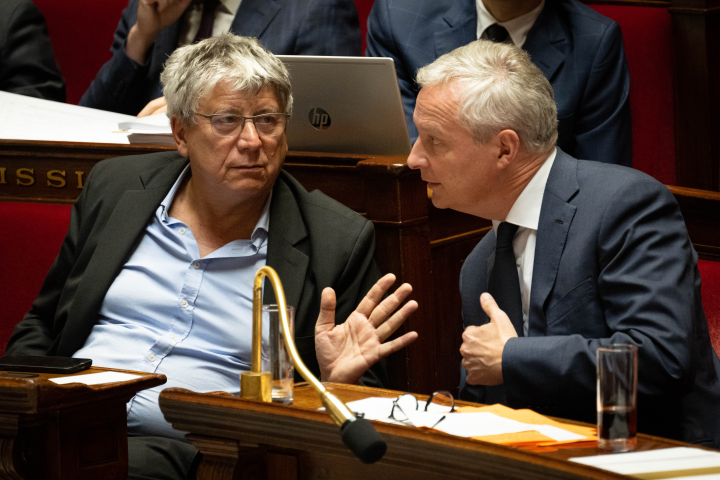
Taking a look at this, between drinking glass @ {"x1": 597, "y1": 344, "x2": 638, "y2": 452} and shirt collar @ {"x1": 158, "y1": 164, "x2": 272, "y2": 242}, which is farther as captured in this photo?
shirt collar @ {"x1": 158, "y1": 164, "x2": 272, "y2": 242}

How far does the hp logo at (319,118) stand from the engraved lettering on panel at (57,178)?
0.74 meters

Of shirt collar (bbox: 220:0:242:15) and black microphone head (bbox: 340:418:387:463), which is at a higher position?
shirt collar (bbox: 220:0:242:15)

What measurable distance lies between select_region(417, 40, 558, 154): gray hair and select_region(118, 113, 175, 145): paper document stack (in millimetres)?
980

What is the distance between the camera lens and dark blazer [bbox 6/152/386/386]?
1.97m

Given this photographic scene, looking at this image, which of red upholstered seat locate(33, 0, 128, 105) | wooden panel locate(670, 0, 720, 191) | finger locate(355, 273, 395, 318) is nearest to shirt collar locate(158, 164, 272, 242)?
finger locate(355, 273, 395, 318)

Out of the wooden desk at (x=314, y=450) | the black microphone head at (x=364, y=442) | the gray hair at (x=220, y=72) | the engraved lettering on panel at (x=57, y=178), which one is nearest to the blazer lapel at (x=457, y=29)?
the gray hair at (x=220, y=72)

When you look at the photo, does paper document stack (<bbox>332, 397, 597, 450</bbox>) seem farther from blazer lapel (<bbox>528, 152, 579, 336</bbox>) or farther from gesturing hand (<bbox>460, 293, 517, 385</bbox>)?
blazer lapel (<bbox>528, 152, 579, 336</bbox>)

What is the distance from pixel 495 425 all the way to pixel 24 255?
165 cm

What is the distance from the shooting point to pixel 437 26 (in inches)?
106

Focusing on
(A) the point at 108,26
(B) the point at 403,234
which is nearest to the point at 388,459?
(B) the point at 403,234

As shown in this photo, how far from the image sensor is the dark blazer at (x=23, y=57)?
131 inches

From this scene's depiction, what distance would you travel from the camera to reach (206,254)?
206 cm

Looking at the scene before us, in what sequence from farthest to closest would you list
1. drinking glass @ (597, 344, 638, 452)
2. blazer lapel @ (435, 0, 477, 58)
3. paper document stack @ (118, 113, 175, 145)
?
blazer lapel @ (435, 0, 477, 58), paper document stack @ (118, 113, 175, 145), drinking glass @ (597, 344, 638, 452)

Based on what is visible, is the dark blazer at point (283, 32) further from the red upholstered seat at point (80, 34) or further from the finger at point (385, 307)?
the finger at point (385, 307)
